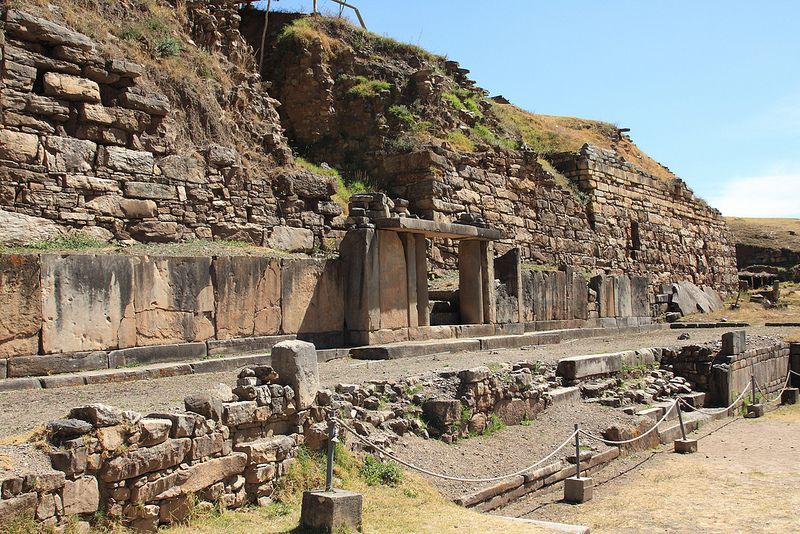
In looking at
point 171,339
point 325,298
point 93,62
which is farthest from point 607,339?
point 93,62

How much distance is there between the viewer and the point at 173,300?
37.5 feet

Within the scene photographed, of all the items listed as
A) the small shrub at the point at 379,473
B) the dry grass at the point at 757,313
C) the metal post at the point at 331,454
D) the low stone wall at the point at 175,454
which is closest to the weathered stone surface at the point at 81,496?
the low stone wall at the point at 175,454

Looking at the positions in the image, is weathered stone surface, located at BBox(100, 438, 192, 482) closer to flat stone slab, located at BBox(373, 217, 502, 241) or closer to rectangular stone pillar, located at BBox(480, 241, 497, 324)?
flat stone slab, located at BBox(373, 217, 502, 241)

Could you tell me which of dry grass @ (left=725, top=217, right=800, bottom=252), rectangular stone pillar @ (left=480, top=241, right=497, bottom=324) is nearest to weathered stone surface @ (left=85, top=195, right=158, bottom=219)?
rectangular stone pillar @ (left=480, top=241, right=497, bottom=324)

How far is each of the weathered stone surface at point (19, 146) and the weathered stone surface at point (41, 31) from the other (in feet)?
6.46

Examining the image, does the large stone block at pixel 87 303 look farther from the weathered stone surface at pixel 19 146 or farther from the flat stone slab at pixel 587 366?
the flat stone slab at pixel 587 366

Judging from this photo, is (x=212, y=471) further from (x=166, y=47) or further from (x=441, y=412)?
(x=166, y=47)

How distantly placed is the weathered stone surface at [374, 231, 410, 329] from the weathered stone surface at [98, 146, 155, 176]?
4.99 meters

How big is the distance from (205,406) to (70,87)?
10.0 m

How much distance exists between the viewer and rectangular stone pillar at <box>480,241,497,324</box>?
664 inches

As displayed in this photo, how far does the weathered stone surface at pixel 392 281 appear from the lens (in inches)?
565

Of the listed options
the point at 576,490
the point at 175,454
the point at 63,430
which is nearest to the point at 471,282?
the point at 576,490

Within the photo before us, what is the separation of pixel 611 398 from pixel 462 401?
4.19 metres

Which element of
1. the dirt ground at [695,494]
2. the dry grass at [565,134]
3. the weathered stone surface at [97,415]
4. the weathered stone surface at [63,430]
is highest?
the dry grass at [565,134]
